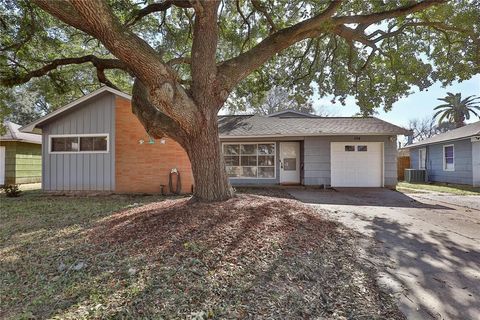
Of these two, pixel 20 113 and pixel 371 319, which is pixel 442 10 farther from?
pixel 20 113

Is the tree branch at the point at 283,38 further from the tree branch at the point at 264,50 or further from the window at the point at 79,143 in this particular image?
the window at the point at 79,143

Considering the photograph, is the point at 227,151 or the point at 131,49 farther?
the point at 227,151

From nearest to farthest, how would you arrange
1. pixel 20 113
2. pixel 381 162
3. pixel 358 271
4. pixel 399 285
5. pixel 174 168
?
pixel 399 285 → pixel 358 271 → pixel 174 168 → pixel 381 162 → pixel 20 113

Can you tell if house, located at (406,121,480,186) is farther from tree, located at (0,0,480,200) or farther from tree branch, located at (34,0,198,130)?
tree branch, located at (34,0,198,130)

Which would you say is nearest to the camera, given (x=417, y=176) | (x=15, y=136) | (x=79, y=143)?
(x=79, y=143)

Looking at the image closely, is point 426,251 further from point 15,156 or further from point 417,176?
point 15,156

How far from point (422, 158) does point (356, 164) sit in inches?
364

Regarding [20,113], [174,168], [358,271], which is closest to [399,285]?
[358,271]

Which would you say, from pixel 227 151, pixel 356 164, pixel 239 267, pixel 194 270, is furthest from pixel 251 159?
pixel 194 270

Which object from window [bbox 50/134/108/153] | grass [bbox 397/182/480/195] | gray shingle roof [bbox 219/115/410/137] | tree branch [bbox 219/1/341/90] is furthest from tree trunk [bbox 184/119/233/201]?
grass [bbox 397/182/480/195]

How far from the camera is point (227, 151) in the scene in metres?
13.1

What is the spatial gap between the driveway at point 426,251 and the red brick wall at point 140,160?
558cm

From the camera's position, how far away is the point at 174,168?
1012 cm

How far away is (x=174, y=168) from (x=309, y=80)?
6567 millimetres
